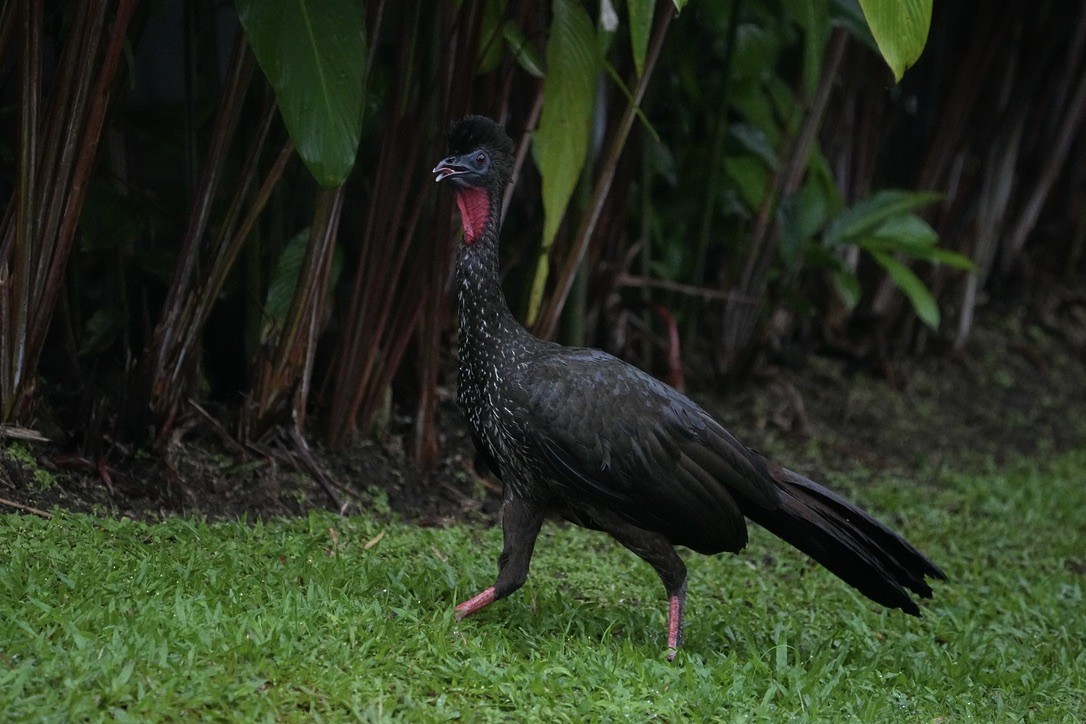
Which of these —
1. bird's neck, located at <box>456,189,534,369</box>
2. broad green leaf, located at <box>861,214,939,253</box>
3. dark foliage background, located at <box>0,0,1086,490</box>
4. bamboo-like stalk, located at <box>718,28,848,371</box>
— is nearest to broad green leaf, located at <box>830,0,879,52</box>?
dark foliage background, located at <box>0,0,1086,490</box>

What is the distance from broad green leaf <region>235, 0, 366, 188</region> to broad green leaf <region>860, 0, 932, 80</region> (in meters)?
1.57

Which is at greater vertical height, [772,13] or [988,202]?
[772,13]

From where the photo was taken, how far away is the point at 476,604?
363 cm

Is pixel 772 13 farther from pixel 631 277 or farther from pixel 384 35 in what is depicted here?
pixel 384 35

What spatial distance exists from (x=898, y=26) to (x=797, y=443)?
3436 millimetres

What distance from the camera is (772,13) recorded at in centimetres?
631

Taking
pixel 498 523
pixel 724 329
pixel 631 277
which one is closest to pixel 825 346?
pixel 724 329

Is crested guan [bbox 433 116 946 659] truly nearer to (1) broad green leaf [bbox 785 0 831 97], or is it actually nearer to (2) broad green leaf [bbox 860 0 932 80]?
(2) broad green leaf [bbox 860 0 932 80]

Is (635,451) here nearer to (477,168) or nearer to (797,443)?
(477,168)

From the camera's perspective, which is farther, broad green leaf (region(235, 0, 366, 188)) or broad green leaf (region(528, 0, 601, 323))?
broad green leaf (region(528, 0, 601, 323))

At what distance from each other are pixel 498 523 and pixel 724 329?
237cm

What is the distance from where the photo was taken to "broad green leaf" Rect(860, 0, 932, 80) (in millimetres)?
3508

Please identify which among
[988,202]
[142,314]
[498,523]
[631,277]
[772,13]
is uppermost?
[772,13]

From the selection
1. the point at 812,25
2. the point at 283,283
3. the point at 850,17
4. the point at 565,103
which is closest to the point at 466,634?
the point at 283,283
